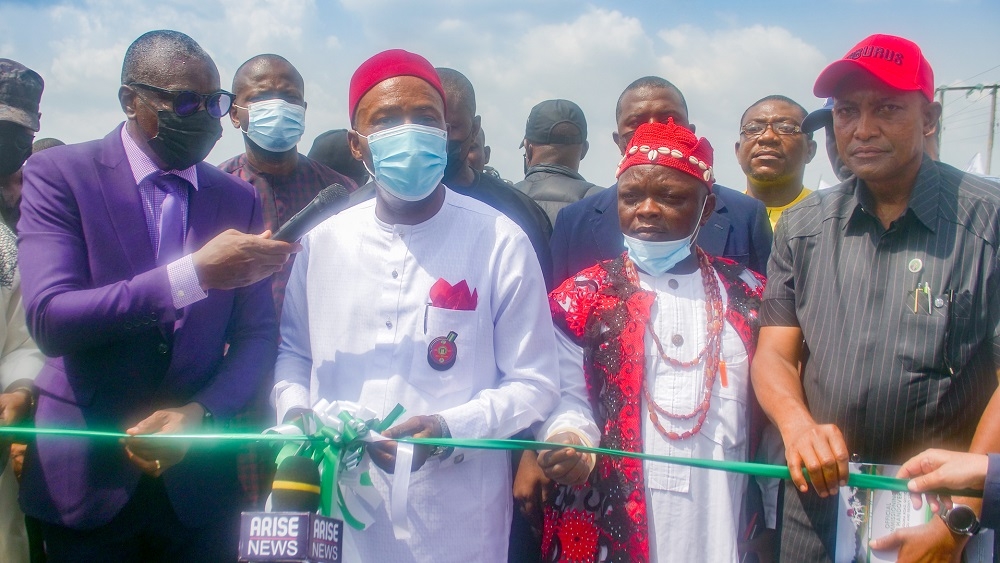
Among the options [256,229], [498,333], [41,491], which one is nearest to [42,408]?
[41,491]

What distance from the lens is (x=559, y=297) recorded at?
308 centimetres

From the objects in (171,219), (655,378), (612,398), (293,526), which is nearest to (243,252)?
(171,219)

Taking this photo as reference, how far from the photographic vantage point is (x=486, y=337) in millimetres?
2738

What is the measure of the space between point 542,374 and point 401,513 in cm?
67

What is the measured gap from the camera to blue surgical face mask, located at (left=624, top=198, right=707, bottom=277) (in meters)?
3.02

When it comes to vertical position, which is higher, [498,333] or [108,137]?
[108,137]

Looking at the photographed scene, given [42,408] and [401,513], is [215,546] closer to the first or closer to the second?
[42,408]

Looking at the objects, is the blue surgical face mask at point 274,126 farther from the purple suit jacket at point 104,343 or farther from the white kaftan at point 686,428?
the white kaftan at point 686,428

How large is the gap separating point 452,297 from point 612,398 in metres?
0.70

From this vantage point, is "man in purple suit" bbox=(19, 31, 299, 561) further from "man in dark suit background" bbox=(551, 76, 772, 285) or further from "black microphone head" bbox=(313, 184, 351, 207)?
"man in dark suit background" bbox=(551, 76, 772, 285)

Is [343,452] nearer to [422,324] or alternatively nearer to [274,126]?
[422,324]

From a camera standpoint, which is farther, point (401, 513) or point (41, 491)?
point (41, 491)

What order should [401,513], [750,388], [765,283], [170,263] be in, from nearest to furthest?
[401,513] → [170,263] → [750,388] → [765,283]

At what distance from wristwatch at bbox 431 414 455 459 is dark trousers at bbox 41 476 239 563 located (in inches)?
41.6
